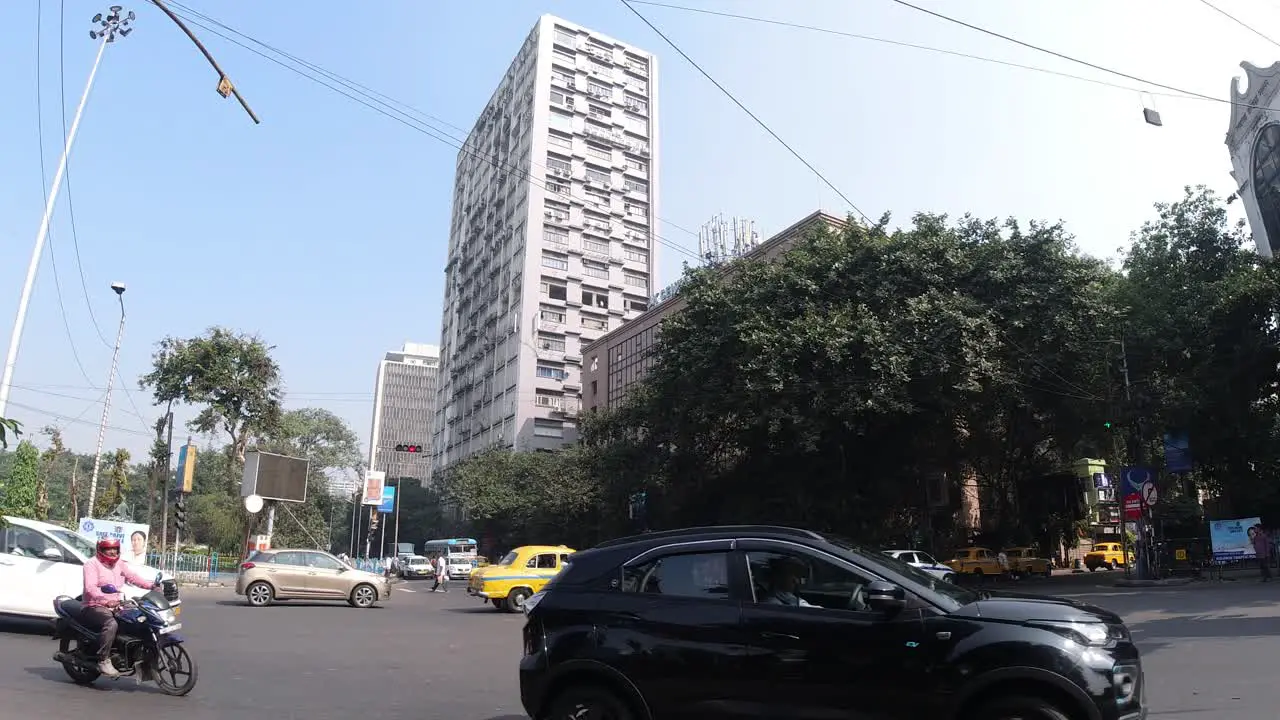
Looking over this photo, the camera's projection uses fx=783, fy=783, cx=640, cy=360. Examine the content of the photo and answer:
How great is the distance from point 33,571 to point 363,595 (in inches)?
417

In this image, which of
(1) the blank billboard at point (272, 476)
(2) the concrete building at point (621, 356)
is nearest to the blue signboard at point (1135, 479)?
(2) the concrete building at point (621, 356)

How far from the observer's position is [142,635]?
815cm

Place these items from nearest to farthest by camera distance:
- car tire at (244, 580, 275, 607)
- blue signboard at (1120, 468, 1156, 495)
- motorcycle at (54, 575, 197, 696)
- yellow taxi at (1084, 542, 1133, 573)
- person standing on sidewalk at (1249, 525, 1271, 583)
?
motorcycle at (54, 575, 197, 696) → car tire at (244, 580, 275, 607) → person standing on sidewalk at (1249, 525, 1271, 583) → blue signboard at (1120, 468, 1156, 495) → yellow taxi at (1084, 542, 1133, 573)

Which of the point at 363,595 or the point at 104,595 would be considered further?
the point at 363,595

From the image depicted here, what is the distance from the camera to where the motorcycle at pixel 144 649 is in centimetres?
814

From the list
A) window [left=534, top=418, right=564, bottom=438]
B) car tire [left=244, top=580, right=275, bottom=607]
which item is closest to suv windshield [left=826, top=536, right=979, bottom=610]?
car tire [left=244, top=580, right=275, bottom=607]

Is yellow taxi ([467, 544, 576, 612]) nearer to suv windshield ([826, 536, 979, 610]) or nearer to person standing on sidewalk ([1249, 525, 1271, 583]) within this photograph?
suv windshield ([826, 536, 979, 610])

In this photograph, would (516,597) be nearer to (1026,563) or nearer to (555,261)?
(1026,563)

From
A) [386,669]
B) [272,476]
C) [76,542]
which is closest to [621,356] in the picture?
[272,476]

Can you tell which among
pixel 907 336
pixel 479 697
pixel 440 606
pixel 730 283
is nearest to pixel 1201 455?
pixel 907 336

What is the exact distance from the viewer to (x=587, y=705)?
528 centimetres

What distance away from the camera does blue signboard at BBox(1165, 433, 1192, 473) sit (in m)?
26.9

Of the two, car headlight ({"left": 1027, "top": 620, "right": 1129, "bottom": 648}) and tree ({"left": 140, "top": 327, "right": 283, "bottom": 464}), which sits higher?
tree ({"left": 140, "top": 327, "right": 283, "bottom": 464})

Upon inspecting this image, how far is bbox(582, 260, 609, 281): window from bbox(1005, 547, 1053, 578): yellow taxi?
48822 mm
